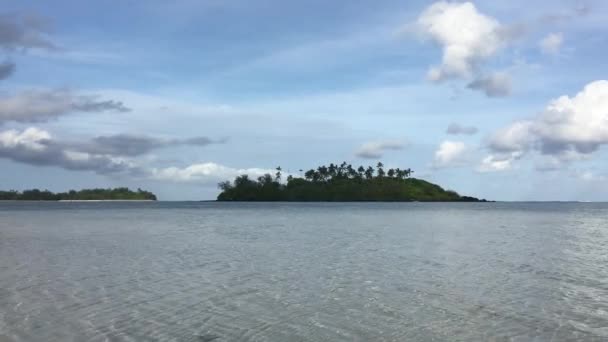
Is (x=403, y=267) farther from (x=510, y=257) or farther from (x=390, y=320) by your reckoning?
(x=390, y=320)

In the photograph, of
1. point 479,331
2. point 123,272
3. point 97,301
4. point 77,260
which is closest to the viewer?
point 479,331

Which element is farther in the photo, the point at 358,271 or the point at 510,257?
the point at 510,257

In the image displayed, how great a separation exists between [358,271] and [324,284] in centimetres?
420

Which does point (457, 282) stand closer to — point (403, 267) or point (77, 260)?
point (403, 267)

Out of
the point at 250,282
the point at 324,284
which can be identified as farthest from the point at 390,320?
the point at 250,282

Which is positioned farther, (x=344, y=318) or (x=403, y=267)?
(x=403, y=267)

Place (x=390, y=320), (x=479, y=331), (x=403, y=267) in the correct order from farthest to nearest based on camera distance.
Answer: (x=403, y=267)
(x=390, y=320)
(x=479, y=331)

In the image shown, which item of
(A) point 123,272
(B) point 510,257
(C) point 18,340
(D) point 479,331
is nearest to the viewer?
(C) point 18,340

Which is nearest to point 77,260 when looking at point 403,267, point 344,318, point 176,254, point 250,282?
point 176,254

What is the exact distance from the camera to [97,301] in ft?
63.8

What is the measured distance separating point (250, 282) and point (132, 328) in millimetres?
8286

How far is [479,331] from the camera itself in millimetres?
15523

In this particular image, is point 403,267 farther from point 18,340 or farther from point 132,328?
point 18,340

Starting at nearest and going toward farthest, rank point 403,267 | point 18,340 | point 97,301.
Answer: point 18,340 < point 97,301 < point 403,267
